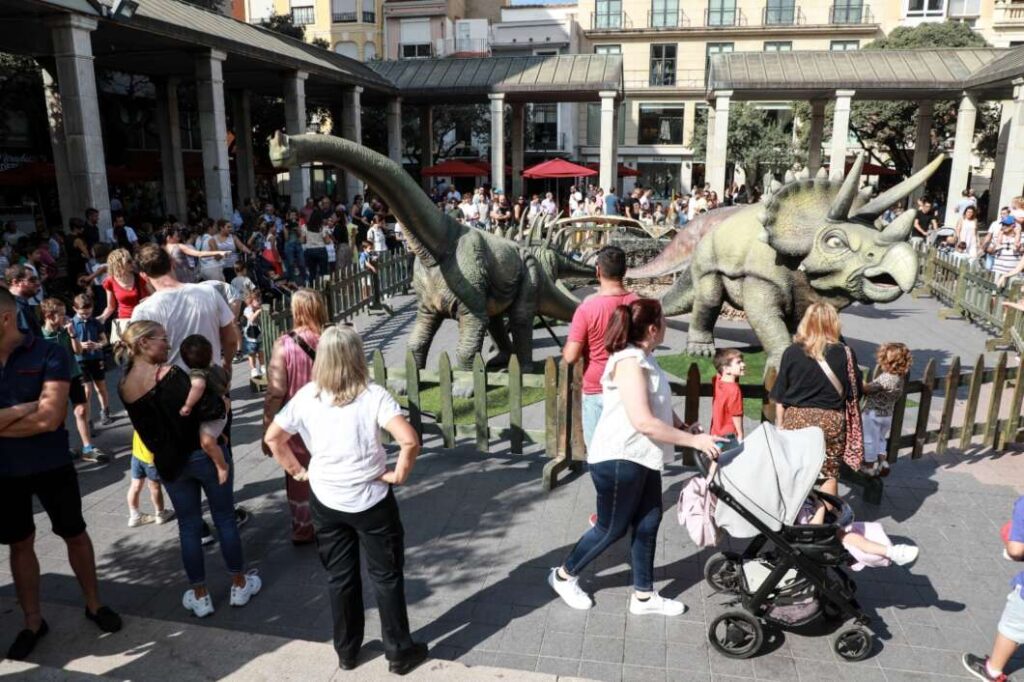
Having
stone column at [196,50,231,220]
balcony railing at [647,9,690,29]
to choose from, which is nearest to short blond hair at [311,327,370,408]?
stone column at [196,50,231,220]

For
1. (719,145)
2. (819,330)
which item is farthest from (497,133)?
(819,330)

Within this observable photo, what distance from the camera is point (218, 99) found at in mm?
15898

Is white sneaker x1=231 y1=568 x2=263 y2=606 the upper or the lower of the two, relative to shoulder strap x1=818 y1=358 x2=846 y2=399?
lower

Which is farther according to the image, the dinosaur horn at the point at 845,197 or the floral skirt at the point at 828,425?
the dinosaur horn at the point at 845,197

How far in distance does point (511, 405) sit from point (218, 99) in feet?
43.7

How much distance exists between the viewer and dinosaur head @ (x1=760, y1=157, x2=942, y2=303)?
19.6 ft

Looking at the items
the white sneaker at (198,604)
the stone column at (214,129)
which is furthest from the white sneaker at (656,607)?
the stone column at (214,129)

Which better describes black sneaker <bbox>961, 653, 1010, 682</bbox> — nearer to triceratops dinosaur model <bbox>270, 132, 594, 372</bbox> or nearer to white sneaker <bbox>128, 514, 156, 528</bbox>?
Result: triceratops dinosaur model <bbox>270, 132, 594, 372</bbox>

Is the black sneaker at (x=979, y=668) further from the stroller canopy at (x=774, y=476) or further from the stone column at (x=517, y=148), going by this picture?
the stone column at (x=517, y=148)

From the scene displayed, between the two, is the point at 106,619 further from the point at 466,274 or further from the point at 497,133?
the point at 497,133

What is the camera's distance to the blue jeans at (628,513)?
350 cm

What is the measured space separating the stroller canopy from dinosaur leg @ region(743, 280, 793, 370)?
139 inches

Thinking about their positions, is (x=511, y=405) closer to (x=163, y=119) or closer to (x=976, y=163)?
(x=163, y=119)

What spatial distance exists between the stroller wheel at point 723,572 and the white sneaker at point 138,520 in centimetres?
368
